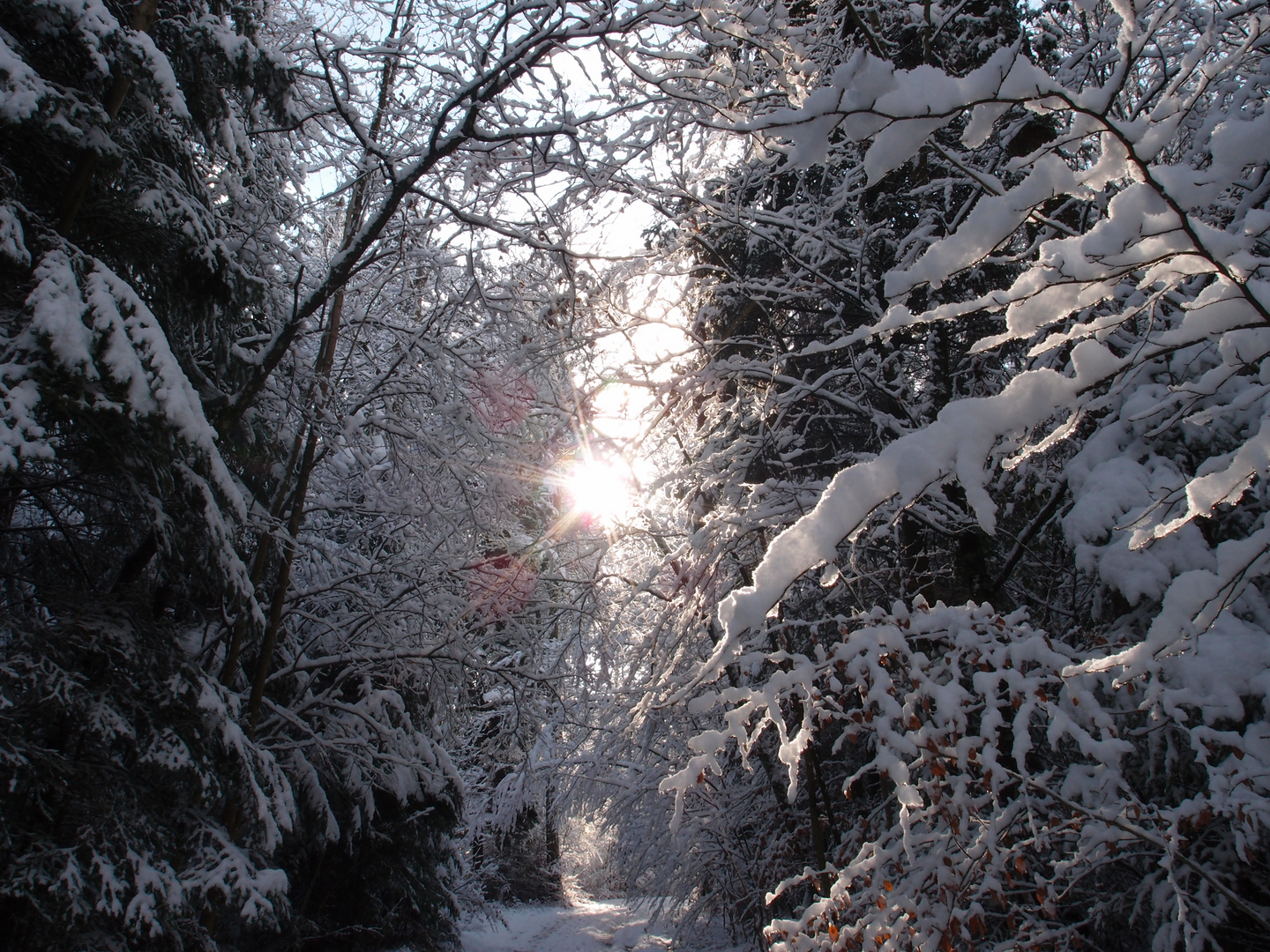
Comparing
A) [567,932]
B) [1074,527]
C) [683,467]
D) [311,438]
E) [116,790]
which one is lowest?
[567,932]

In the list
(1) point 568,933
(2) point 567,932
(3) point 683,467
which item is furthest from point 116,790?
(2) point 567,932

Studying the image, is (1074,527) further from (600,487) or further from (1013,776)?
(600,487)

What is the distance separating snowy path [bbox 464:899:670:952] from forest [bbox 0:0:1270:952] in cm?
414

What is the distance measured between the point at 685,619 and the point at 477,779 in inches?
500

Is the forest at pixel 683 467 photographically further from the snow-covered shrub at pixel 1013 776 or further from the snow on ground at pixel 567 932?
the snow on ground at pixel 567 932

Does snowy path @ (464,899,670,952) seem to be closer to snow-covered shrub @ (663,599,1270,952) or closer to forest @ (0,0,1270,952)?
forest @ (0,0,1270,952)

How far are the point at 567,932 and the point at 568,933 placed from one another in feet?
0.41

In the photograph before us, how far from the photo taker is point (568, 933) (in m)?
13.6

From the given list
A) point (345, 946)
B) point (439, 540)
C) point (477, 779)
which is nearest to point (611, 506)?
point (439, 540)

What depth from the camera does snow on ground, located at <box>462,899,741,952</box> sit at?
11.5 meters

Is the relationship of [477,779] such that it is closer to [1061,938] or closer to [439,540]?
[439,540]

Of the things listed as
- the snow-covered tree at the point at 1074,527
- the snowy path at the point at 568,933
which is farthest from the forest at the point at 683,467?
the snowy path at the point at 568,933

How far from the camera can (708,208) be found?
4289 millimetres

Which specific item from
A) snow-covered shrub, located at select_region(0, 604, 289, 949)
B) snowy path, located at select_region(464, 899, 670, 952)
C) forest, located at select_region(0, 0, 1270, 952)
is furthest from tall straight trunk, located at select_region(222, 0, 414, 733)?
snowy path, located at select_region(464, 899, 670, 952)
